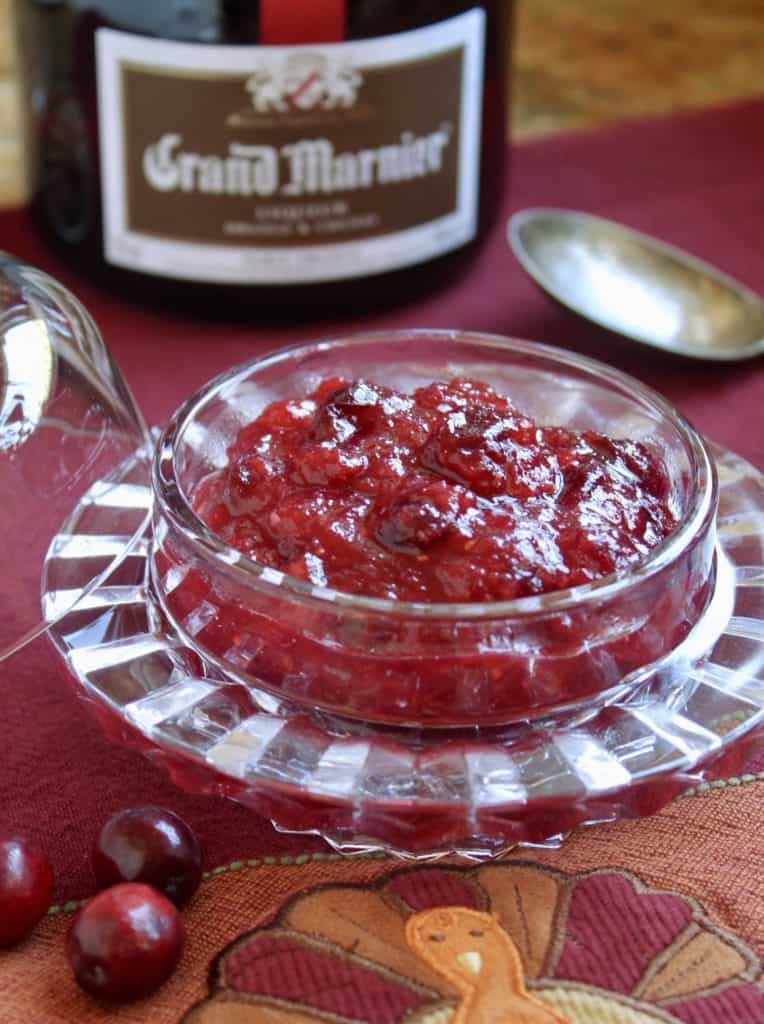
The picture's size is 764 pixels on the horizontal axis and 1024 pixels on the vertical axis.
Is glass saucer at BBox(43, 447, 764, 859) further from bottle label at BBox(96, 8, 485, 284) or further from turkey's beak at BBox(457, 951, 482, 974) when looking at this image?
bottle label at BBox(96, 8, 485, 284)

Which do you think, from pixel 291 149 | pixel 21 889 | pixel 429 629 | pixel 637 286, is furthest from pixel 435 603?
pixel 637 286

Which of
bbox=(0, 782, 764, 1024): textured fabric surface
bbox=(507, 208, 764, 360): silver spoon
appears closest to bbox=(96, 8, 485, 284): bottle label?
bbox=(507, 208, 764, 360): silver spoon

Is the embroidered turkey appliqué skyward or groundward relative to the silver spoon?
groundward

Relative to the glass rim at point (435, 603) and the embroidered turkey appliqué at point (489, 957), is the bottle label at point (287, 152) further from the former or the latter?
the embroidered turkey appliqué at point (489, 957)

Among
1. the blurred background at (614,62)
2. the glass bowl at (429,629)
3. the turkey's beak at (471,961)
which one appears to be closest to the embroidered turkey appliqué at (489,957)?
the turkey's beak at (471,961)

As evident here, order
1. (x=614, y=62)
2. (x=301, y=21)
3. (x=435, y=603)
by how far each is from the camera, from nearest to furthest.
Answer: (x=435, y=603) → (x=301, y=21) → (x=614, y=62)

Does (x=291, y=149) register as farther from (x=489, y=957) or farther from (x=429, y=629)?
(x=489, y=957)
